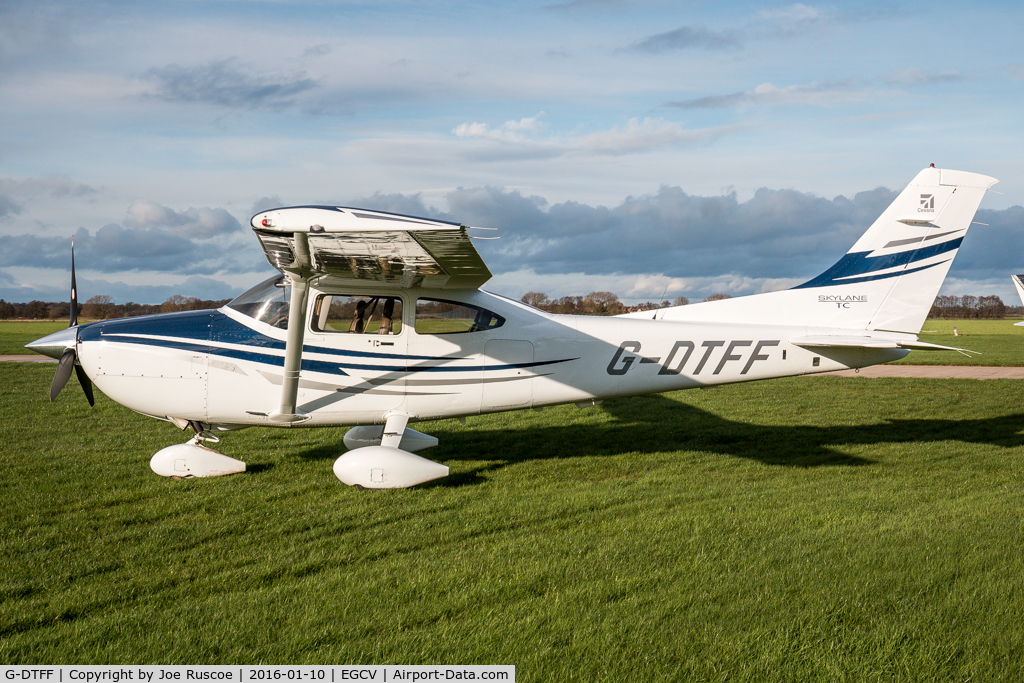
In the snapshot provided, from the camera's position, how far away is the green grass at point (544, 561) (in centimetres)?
349

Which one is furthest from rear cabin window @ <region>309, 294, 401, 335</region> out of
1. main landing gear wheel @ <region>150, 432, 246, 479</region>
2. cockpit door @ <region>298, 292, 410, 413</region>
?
main landing gear wheel @ <region>150, 432, 246, 479</region>

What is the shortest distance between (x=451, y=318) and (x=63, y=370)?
156 inches

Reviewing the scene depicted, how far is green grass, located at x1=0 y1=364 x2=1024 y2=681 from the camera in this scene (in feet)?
11.5

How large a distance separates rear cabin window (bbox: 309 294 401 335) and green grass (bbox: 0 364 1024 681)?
164cm

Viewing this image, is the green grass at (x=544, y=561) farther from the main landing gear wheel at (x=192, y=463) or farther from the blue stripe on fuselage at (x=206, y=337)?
the blue stripe on fuselage at (x=206, y=337)

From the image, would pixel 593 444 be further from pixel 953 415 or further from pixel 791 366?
pixel 953 415

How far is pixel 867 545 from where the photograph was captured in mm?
5059

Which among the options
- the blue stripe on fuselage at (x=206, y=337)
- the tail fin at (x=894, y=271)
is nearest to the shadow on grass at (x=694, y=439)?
the blue stripe on fuselage at (x=206, y=337)

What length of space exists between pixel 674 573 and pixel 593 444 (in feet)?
15.5

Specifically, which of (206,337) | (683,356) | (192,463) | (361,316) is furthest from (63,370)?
(683,356)

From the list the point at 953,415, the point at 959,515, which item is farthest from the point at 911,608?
the point at 953,415

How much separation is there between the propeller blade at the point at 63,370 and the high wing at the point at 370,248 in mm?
2375

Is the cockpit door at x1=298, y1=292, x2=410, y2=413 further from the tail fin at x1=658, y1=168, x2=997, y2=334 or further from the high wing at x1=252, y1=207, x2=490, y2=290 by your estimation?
the tail fin at x1=658, y1=168, x2=997, y2=334

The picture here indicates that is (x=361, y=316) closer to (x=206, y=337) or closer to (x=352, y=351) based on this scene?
(x=352, y=351)
